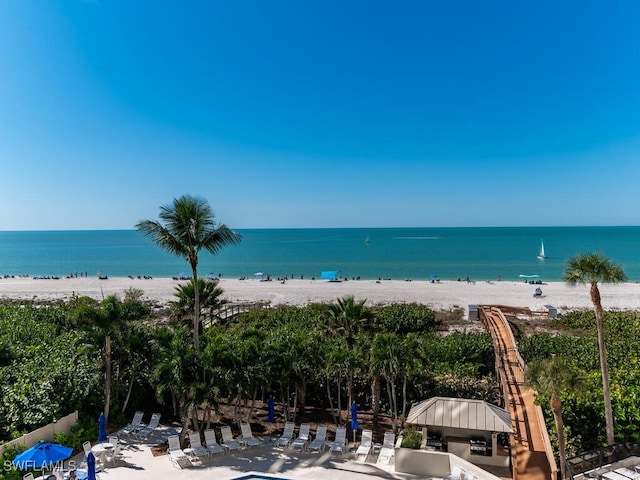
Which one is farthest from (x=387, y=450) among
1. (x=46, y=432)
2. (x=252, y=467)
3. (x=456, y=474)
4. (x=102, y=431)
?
(x=46, y=432)

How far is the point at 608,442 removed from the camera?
13352 millimetres

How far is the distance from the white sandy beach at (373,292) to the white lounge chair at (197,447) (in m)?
31.8

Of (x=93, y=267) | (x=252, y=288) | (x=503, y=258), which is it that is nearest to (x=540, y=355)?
(x=252, y=288)

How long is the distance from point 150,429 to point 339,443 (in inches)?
265

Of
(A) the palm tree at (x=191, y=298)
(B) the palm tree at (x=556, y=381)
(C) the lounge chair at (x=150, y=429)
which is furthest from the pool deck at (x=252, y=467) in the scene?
(A) the palm tree at (x=191, y=298)

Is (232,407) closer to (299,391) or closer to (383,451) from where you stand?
(299,391)

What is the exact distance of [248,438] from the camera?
569 inches

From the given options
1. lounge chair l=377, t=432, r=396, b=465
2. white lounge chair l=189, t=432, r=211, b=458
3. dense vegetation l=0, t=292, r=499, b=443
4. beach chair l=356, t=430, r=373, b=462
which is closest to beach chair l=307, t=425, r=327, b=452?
beach chair l=356, t=430, r=373, b=462

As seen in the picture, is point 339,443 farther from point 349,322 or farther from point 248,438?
point 349,322

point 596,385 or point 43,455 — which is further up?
point 596,385

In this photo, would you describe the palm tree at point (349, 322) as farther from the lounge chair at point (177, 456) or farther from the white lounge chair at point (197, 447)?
the lounge chair at point (177, 456)

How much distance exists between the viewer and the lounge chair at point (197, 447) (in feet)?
43.5

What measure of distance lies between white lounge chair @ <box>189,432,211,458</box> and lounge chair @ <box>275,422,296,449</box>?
7.76 feet

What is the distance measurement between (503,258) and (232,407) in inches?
4085
